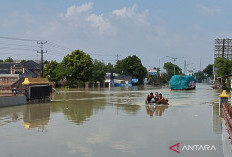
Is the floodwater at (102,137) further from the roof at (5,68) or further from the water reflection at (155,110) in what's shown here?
the roof at (5,68)

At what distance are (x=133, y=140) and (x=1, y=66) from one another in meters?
74.6

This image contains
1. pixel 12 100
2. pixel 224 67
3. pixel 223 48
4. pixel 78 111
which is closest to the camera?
pixel 78 111

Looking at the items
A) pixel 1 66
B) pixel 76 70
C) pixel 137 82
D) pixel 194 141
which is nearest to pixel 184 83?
pixel 76 70

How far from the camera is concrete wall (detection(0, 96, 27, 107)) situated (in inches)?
1002

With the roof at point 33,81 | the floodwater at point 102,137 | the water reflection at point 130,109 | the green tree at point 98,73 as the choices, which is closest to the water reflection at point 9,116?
the floodwater at point 102,137

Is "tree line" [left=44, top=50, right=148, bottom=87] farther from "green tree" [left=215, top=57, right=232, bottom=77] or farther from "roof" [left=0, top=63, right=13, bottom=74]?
"green tree" [left=215, top=57, right=232, bottom=77]

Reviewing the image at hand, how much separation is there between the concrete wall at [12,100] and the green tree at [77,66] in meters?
58.9

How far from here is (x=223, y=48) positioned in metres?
139

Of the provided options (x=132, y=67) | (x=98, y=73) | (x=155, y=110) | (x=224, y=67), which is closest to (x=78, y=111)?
(x=155, y=110)

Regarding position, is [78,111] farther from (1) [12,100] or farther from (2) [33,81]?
(2) [33,81]

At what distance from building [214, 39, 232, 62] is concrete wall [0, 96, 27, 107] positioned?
12161 cm

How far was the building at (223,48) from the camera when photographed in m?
139

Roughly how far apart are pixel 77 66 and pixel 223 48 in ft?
246

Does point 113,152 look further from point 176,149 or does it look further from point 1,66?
point 1,66
